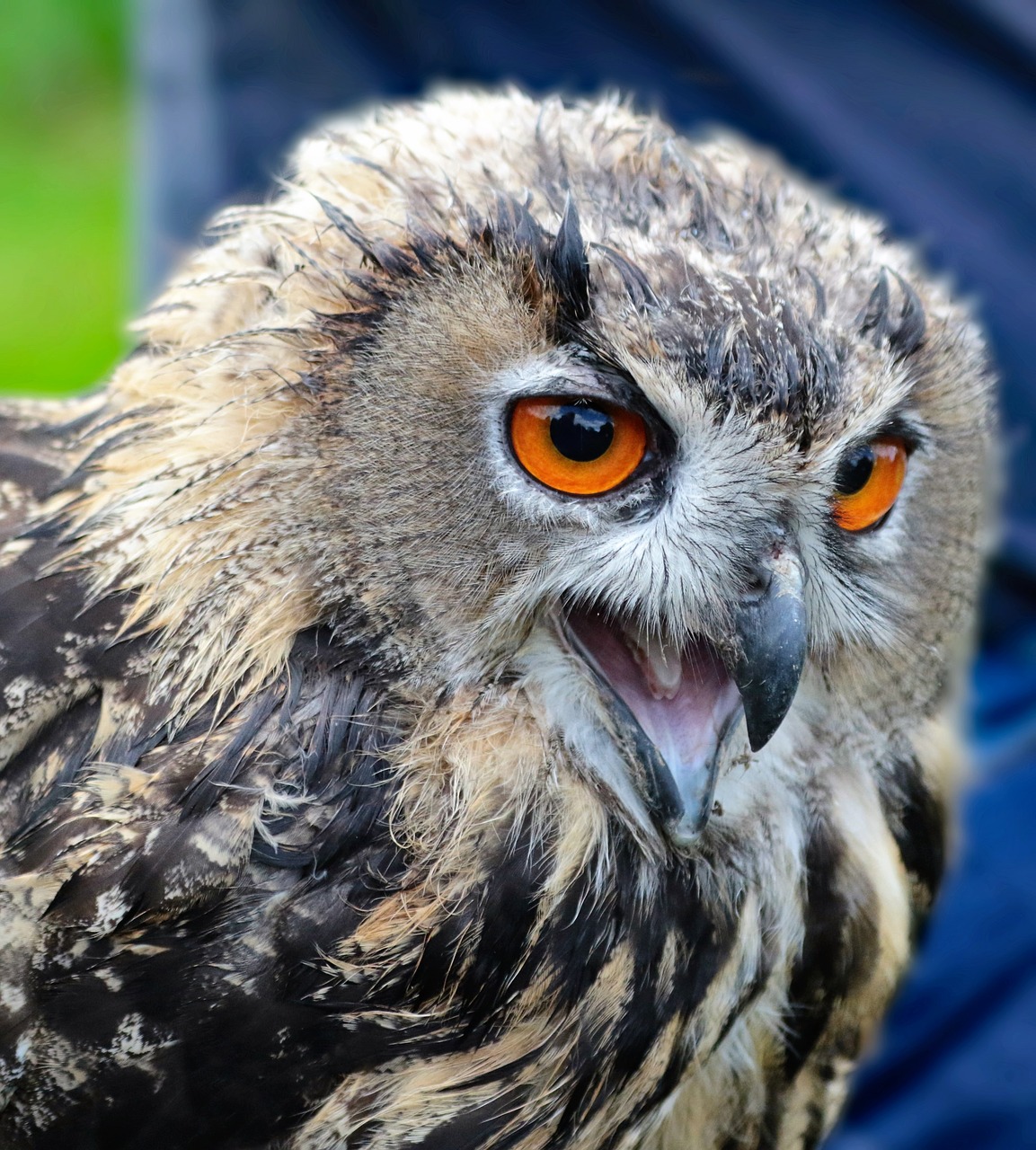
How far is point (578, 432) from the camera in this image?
101 centimetres

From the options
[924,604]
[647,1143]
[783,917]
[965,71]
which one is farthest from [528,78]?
[647,1143]

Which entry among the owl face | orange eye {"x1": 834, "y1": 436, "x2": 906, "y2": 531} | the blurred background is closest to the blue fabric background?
the blurred background

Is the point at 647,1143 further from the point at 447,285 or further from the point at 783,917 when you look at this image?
the point at 447,285

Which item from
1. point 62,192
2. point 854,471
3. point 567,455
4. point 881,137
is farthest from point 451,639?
point 62,192

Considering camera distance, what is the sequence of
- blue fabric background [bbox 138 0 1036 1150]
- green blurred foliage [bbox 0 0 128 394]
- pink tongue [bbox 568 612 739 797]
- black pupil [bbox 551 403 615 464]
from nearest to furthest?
1. black pupil [bbox 551 403 615 464]
2. pink tongue [bbox 568 612 739 797]
3. blue fabric background [bbox 138 0 1036 1150]
4. green blurred foliage [bbox 0 0 128 394]

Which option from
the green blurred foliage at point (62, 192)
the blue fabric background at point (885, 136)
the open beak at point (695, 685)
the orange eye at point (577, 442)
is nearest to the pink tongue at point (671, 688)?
the open beak at point (695, 685)

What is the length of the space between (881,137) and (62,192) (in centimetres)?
492

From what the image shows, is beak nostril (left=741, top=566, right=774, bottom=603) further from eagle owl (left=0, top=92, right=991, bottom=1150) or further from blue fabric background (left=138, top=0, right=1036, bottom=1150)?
blue fabric background (left=138, top=0, right=1036, bottom=1150)

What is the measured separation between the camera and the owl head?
1.02 m

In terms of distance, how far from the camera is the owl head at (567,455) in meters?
1.02

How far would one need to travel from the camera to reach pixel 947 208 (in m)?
2.26

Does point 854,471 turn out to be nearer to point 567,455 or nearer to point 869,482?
point 869,482

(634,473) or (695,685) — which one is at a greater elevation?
(634,473)

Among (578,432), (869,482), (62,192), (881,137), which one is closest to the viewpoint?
(578,432)
